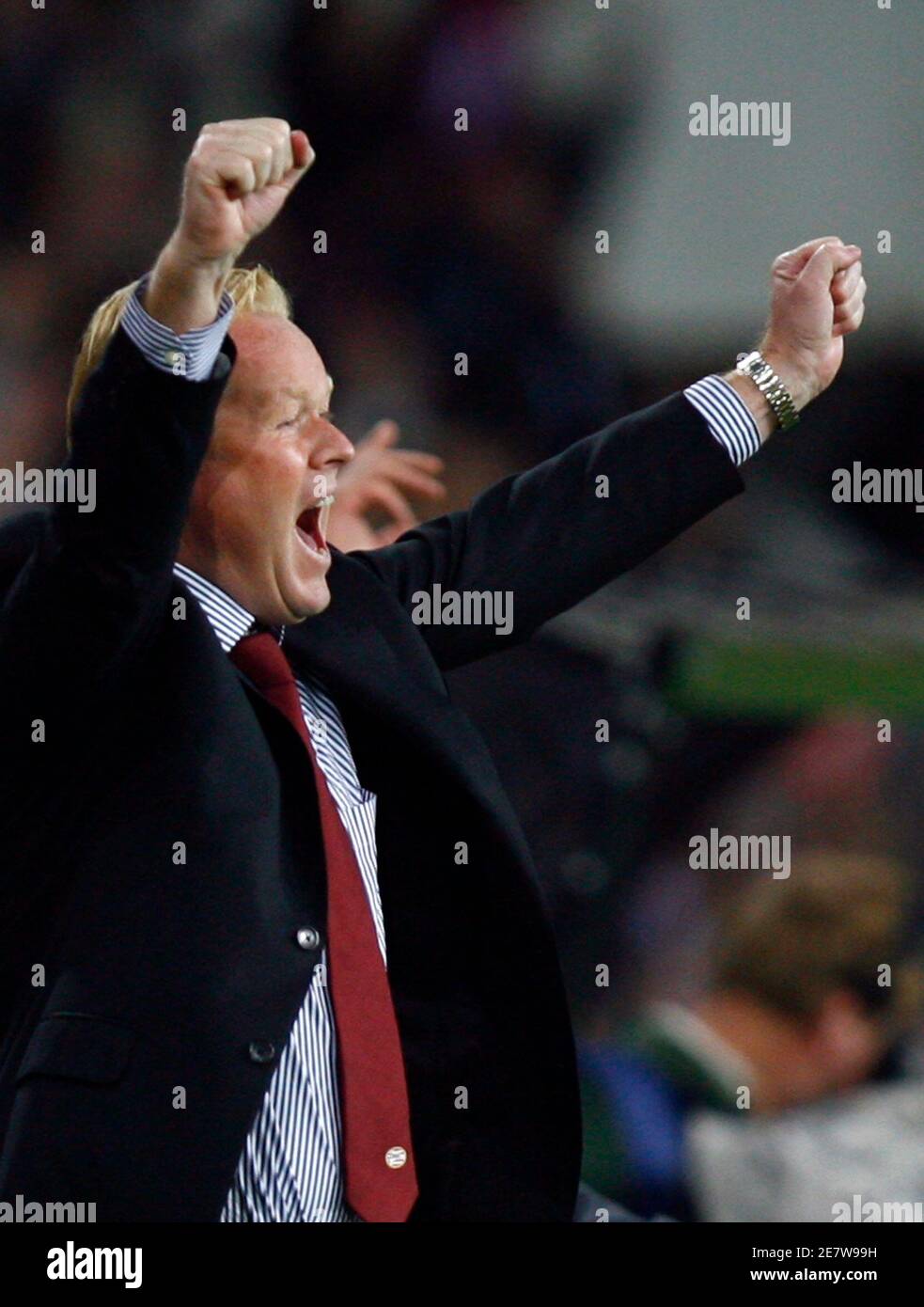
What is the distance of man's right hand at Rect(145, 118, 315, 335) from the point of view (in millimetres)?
1273

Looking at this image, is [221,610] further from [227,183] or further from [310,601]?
[227,183]

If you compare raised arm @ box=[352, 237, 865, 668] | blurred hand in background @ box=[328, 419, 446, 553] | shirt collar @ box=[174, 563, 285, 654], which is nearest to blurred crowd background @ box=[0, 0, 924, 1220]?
blurred hand in background @ box=[328, 419, 446, 553]

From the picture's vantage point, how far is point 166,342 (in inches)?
51.8

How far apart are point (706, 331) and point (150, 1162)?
2369 mm

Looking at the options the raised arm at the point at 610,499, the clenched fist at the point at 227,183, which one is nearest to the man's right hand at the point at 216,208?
the clenched fist at the point at 227,183

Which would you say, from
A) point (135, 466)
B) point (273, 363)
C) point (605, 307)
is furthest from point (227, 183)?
point (605, 307)

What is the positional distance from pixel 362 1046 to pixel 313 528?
477mm

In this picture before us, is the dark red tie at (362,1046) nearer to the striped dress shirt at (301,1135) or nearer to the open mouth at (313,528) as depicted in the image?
the striped dress shirt at (301,1135)

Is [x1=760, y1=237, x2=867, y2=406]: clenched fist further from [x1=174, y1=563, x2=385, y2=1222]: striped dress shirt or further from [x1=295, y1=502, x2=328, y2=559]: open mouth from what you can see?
[x1=174, y1=563, x2=385, y2=1222]: striped dress shirt

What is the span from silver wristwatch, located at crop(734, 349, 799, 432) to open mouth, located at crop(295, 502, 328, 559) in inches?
17.6

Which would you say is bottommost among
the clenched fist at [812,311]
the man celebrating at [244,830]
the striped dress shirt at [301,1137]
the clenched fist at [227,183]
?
the striped dress shirt at [301,1137]

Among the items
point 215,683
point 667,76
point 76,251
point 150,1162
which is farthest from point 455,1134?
point 667,76

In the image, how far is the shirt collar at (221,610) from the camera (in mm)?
1578

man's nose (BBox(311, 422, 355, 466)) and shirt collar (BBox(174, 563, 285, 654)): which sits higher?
man's nose (BBox(311, 422, 355, 466))
